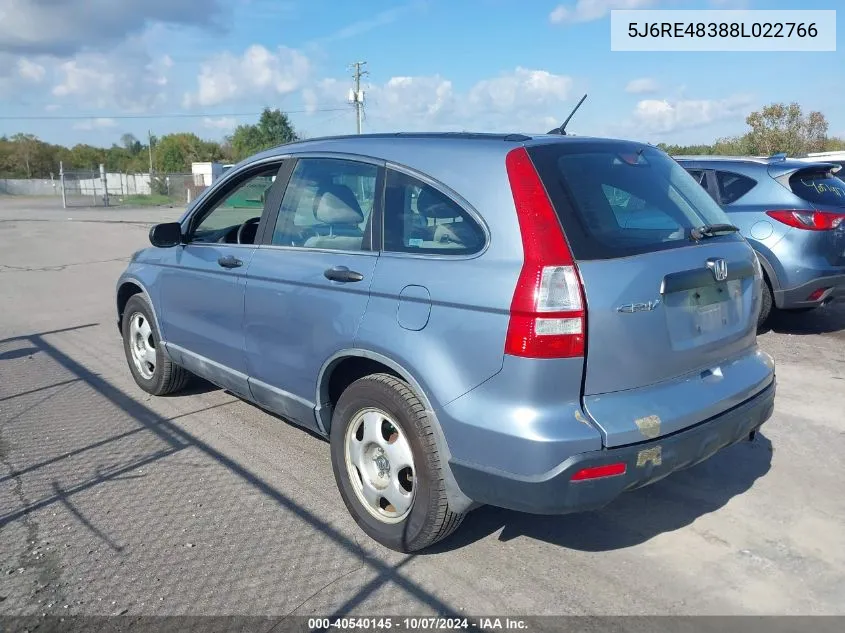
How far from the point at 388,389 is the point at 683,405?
127 centimetres

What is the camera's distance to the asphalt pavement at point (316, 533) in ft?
10.0

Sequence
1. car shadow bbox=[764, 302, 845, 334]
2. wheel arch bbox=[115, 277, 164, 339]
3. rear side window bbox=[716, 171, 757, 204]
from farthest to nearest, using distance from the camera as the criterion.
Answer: car shadow bbox=[764, 302, 845, 334] < rear side window bbox=[716, 171, 757, 204] < wheel arch bbox=[115, 277, 164, 339]

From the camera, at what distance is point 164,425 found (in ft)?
16.5

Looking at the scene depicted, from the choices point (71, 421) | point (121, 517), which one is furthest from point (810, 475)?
point (71, 421)

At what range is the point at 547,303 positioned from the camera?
2.71m

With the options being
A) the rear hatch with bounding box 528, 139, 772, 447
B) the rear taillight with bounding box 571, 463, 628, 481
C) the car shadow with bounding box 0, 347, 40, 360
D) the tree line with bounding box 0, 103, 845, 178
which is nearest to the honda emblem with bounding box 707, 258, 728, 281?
the rear hatch with bounding box 528, 139, 772, 447

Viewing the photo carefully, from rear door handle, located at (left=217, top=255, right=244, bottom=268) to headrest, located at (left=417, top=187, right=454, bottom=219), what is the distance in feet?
4.75

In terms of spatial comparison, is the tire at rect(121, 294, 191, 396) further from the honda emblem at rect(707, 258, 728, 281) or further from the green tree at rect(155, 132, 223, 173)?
the green tree at rect(155, 132, 223, 173)

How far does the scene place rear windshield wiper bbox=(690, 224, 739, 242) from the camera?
3277 millimetres

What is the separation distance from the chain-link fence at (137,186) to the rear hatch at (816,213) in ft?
122

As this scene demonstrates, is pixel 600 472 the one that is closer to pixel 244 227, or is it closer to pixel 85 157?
pixel 244 227

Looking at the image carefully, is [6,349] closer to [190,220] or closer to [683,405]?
[190,220]

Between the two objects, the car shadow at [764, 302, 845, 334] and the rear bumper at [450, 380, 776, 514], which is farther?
the car shadow at [764, 302, 845, 334]

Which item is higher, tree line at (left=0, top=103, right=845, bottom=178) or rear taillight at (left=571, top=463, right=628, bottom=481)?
tree line at (left=0, top=103, right=845, bottom=178)
